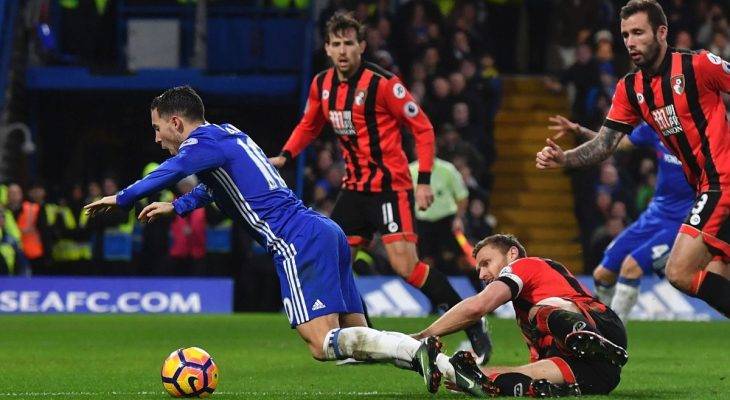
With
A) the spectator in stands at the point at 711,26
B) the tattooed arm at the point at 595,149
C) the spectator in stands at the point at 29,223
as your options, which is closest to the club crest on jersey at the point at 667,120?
the tattooed arm at the point at 595,149

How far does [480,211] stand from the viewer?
19797 millimetres

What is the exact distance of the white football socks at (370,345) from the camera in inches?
308

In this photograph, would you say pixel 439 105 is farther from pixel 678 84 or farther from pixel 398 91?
pixel 678 84

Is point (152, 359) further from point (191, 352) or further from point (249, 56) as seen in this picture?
point (249, 56)

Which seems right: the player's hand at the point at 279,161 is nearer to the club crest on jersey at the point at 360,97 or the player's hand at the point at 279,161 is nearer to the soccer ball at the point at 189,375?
the club crest on jersey at the point at 360,97

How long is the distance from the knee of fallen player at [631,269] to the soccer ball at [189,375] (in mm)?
5738

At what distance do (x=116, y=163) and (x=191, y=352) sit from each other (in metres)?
17.0

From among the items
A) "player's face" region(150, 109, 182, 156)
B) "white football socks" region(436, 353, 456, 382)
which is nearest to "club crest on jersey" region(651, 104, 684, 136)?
"white football socks" region(436, 353, 456, 382)

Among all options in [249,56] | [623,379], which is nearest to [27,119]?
[249,56]

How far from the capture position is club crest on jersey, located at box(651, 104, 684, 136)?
364 inches

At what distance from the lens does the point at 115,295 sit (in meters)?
19.8

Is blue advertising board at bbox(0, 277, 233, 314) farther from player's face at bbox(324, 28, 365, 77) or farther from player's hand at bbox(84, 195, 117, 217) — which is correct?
player's hand at bbox(84, 195, 117, 217)

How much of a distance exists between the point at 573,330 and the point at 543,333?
0.38 m

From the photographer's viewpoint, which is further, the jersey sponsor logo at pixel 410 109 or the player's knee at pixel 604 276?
the player's knee at pixel 604 276
